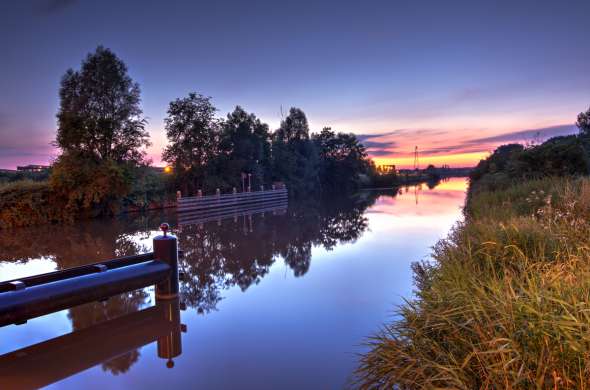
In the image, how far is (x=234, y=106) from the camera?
85.6ft


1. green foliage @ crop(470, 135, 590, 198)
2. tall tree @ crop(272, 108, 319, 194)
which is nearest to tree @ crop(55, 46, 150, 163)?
green foliage @ crop(470, 135, 590, 198)

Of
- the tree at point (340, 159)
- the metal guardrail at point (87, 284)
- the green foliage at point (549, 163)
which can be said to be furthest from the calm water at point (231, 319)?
the tree at point (340, 159)

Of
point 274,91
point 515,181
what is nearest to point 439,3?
point 515,181

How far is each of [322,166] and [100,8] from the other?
28.6m

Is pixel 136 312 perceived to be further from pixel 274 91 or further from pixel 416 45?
pixel 274 91

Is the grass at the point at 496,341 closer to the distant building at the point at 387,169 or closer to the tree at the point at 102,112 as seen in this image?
the tree at the point at 102,112

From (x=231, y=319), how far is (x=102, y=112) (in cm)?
1409

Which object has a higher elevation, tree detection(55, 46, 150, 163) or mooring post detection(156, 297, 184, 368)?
tree detection(55, 46, 150, 163)

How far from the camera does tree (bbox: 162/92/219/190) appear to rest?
844 inches

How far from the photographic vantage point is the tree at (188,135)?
70.3 feet

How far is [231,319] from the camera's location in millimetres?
3961

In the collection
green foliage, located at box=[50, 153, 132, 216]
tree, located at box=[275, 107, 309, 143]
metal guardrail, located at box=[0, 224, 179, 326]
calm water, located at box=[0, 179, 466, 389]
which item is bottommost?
calm water, located at box=[0, 179, 466, 389]

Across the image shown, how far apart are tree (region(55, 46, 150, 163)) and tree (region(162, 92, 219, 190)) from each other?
19.2ft

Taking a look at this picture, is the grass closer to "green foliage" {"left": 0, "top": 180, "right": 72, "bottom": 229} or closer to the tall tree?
"green foliage" {"left": 0, "top": 180, "right": 72, "bottom": 229}
